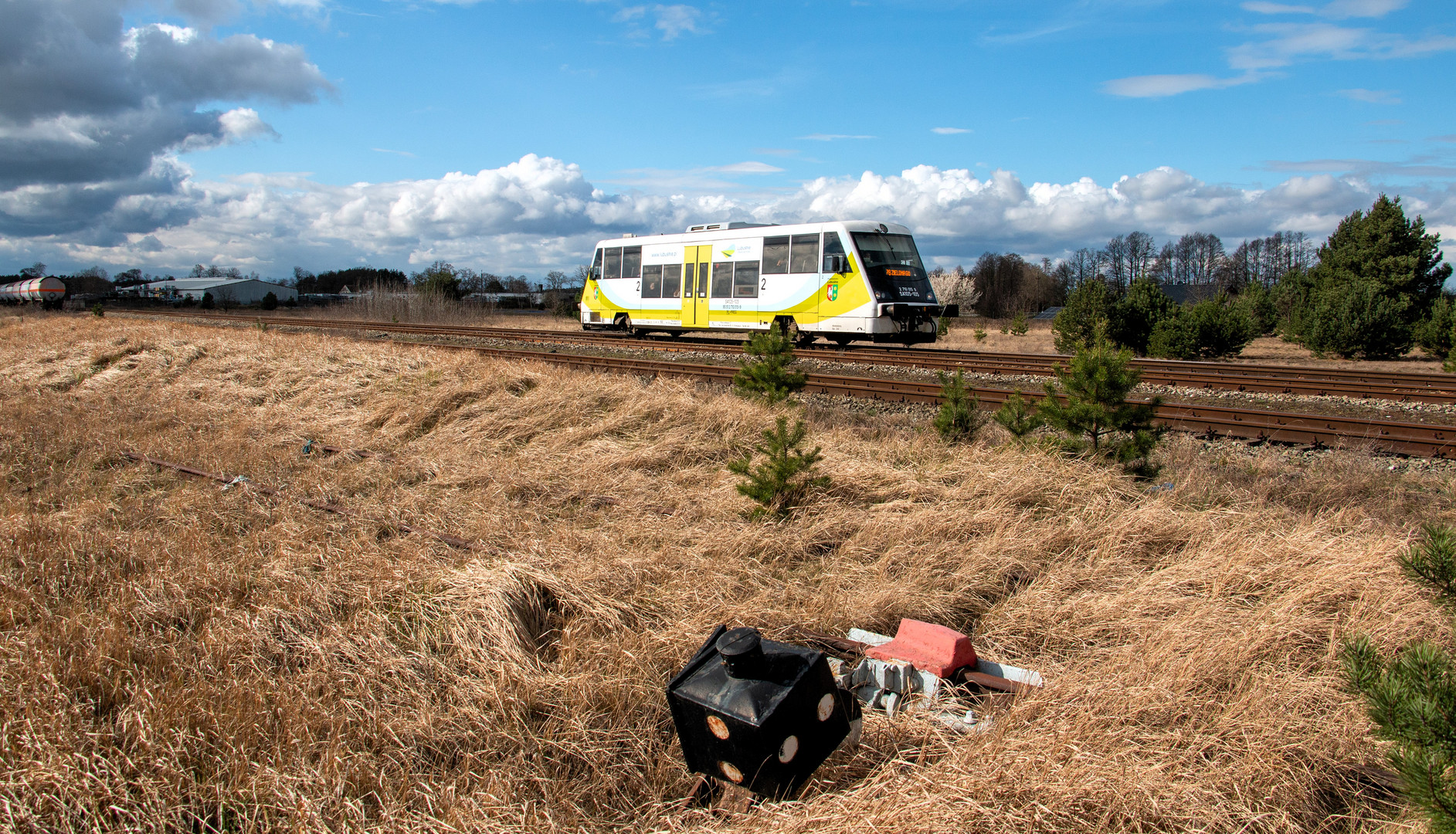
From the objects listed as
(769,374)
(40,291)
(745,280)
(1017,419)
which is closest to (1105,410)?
(1017,419)

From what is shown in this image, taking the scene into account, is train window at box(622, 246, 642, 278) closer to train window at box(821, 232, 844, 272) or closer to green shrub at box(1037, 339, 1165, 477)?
train window at box(821, 232, 844, 272)

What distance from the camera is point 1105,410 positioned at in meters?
6.45

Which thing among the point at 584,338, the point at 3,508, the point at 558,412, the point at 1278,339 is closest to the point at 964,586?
the point at 558,412

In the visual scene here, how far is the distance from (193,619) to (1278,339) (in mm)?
45903

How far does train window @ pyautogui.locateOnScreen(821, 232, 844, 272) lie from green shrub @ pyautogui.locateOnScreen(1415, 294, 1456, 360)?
20.7 m

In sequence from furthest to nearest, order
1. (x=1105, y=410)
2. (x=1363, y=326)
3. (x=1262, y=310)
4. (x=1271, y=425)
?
(x=1262, y=310)
(x=1363, y=326)
(x=1271, y=425)
(x=1105, y=410)

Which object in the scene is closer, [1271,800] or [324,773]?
[1271,800]

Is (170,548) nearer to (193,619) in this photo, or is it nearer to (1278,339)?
(193,619)

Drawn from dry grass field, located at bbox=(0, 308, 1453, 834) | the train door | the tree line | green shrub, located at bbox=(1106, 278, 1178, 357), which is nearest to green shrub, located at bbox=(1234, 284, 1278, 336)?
the tree line

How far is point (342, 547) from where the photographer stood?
16.0 feet

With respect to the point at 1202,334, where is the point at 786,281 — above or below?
above

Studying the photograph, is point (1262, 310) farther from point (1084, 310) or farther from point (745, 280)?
point (745, 280)

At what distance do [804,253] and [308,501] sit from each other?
14.3 metres

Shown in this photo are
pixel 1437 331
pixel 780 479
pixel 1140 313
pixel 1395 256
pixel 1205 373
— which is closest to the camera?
pixel 780 479
